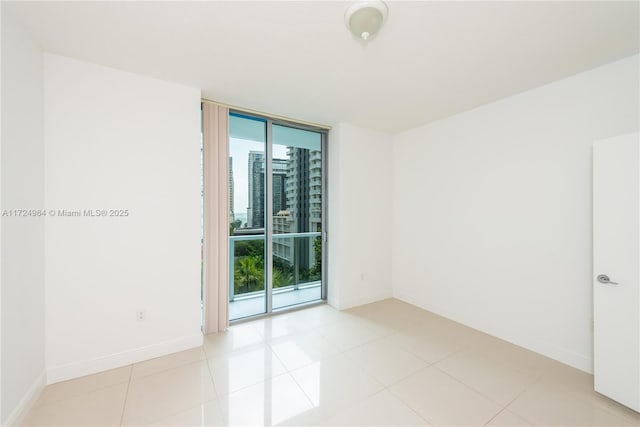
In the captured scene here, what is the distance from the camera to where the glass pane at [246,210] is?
128 inches

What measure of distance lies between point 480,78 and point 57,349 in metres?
4.47

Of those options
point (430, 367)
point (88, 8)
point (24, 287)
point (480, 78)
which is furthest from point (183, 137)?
point (430, 367)

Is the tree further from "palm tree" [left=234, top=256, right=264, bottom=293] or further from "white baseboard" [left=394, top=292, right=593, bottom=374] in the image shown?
"white baseboard" [left=394, top=292, right=593, bottom=374]

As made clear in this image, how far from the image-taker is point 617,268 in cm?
188

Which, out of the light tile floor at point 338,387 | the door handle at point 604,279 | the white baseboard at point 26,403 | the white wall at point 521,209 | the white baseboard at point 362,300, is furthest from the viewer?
the white baseboard at point 362,300

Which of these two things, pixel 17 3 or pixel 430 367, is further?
pixel 430 367

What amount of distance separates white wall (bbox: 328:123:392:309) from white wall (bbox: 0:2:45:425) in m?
3.01

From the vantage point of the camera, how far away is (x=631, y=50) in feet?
6.42

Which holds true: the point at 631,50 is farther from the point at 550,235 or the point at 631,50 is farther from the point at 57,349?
the point at 57,349

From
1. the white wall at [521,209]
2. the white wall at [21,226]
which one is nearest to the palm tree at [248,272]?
the white wall at [21,226]

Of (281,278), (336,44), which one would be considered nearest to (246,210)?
(281,278)

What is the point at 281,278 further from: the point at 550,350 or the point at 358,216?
the point at 550,350

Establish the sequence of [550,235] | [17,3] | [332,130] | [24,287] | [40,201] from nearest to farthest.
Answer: [17,3] → [24,287] → [40,201] → [550,235] → [332,130]

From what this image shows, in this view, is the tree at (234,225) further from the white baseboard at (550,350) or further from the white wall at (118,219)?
the white baseboard at (550,350)
